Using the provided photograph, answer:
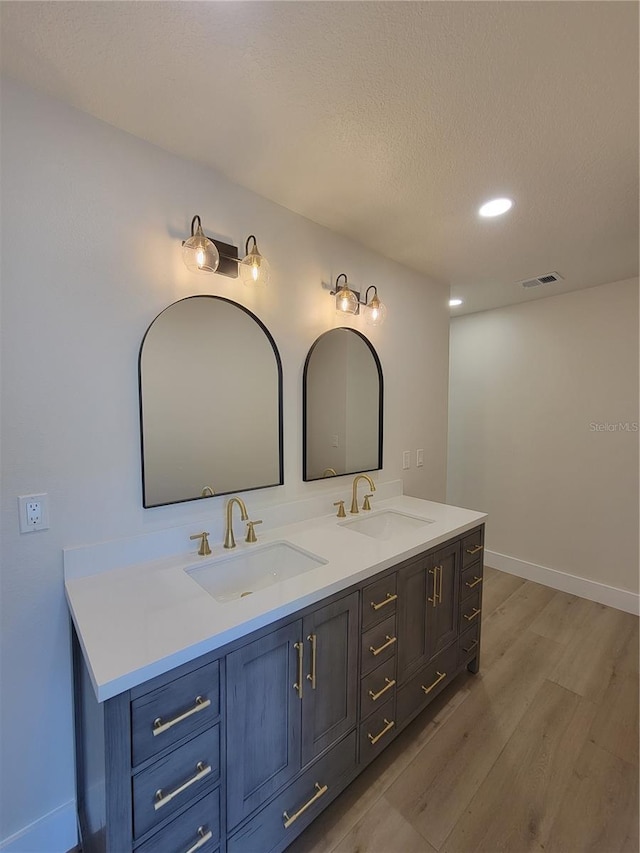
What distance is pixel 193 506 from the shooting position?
154 centimetres

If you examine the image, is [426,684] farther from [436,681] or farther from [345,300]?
[345,300]

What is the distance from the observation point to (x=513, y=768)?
154 centimetres

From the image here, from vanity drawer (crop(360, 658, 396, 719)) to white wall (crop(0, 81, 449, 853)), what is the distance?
0.97 m

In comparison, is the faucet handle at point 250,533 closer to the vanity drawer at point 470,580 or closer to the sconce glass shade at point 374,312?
the vanity drawer at point 470,580

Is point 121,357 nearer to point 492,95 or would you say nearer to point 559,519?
point 492,95

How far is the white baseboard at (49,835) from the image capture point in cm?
117

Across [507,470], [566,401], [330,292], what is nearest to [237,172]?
[330,292]

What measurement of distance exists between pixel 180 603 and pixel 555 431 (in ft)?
10.3

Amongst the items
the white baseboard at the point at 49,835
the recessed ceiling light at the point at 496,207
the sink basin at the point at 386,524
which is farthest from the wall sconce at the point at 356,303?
the white baseboard at the point at 49,835

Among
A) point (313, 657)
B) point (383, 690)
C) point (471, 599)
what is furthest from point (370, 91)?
point (471, 599)

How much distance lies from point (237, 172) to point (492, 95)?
0.97m

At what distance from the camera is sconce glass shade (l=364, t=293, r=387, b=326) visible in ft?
6.87

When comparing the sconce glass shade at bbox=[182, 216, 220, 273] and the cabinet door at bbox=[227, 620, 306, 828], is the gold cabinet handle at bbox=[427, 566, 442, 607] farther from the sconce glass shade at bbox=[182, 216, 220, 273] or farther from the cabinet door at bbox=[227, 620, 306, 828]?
the sconce glass shade at bbox=[182, 216, 220, 273]

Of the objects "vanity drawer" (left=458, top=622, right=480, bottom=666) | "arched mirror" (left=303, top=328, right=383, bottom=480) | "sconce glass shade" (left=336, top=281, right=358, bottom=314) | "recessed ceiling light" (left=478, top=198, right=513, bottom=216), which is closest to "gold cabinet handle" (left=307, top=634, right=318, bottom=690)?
"arched mirror" (left=303, top=328, right=383, bottom=480)
